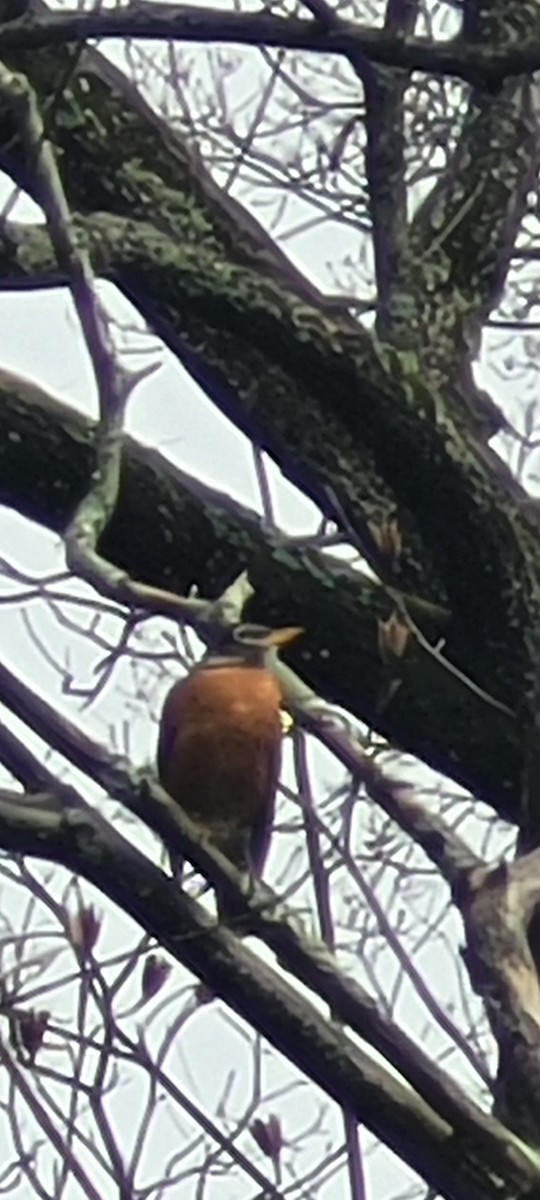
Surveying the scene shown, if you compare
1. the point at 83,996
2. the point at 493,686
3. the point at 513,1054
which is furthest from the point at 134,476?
the point at 513,1054

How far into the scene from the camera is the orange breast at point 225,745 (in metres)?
3.76

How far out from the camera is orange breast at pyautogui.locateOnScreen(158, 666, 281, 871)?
3.76 metres

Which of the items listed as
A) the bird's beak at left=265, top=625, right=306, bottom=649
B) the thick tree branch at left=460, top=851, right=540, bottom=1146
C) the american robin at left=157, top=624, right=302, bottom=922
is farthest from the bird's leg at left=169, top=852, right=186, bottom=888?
the bird's beak at left=265, top=625, right=306, bottom=649

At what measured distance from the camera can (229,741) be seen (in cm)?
394

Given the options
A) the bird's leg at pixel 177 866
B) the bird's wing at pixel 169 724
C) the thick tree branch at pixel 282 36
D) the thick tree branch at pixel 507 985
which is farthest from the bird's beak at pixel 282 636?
the thick tree branch at pixel 282 36

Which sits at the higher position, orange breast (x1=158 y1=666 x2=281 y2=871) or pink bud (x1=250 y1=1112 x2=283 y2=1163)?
orange breast (x1=158 y1=666 x2=281 y2=871)

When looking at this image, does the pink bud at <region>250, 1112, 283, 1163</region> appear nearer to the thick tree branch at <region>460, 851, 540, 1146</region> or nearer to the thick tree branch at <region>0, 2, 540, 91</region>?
the thick tree branch at <region>460, 851, 540, 1146</region>

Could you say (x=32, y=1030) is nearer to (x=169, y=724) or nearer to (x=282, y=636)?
(x=169, y=724)

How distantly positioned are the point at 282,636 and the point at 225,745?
239 millimetres

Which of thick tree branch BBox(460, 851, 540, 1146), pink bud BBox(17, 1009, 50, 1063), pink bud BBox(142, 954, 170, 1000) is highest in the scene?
pink bud BBox(17, 1009, 50, 1063)

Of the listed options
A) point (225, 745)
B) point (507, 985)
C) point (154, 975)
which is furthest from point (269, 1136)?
point (507, 985)

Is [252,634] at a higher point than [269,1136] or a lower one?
higher

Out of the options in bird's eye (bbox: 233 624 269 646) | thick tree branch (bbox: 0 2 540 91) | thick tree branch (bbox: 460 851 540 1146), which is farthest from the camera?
bird's eye (bbox: 233 624 269 646)

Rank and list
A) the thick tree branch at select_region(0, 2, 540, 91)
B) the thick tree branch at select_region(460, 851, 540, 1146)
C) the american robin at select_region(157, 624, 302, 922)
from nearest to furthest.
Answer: the thick tree branch at select_region(0, 2, 540, 91) < the thick tree branch at select_region(460, 851, 540, 1146) < the american robin at select_region(157, 624, 302, 922)
